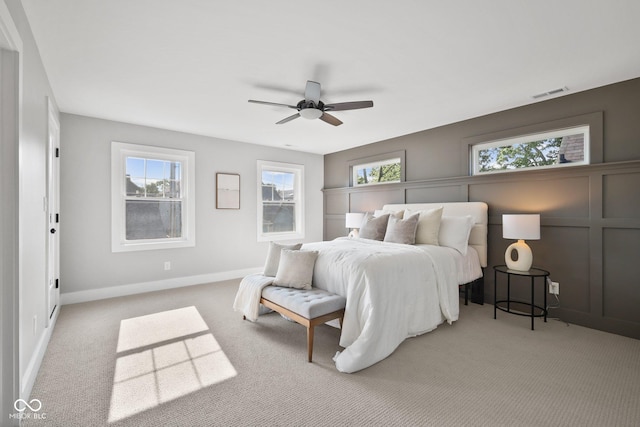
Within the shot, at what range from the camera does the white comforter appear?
7.54 feet

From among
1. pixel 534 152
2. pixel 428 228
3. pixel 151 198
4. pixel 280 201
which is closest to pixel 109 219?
pixel 151 198

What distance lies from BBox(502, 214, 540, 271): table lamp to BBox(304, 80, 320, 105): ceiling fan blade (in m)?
2.44

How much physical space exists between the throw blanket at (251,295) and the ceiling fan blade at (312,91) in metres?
1.90

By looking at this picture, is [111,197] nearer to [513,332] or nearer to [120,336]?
[120,336]

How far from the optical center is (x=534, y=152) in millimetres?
3559

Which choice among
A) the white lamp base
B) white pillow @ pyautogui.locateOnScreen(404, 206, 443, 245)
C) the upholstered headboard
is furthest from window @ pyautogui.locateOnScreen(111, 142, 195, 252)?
the white lamp base

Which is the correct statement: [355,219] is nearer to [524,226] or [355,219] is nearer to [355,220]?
[355,220]

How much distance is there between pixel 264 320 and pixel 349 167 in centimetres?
373

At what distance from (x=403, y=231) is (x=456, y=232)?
66 centimetres

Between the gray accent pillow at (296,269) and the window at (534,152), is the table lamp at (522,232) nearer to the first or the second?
the window at (534,152)

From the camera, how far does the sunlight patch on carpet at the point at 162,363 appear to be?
188 cm

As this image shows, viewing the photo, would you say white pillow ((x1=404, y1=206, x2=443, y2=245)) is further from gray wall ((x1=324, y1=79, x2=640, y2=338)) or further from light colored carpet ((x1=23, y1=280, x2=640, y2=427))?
light colored carpet ((x1=23, y1=280, x2=640, y2=427))

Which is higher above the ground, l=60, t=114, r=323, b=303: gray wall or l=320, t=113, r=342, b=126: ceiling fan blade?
l=320, t=113, r=342, b=126: ceiling fan blade

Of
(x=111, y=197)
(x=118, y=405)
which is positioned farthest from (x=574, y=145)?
(x=111, y=197)
